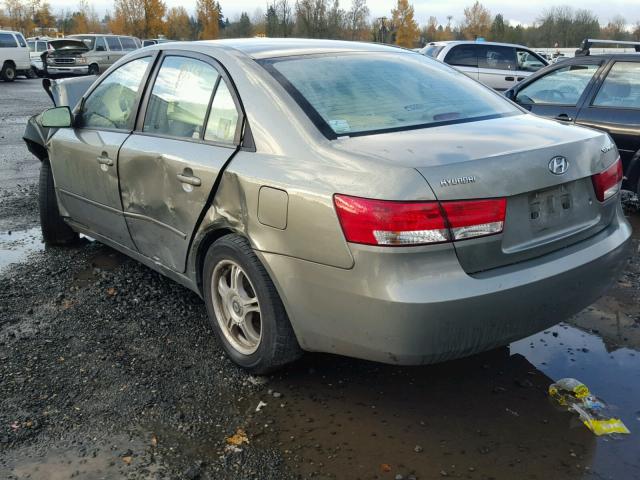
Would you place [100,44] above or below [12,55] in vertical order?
above

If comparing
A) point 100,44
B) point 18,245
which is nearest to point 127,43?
point 100,44

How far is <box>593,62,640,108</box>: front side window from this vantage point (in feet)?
19.6

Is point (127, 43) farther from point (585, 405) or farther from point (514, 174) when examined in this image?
point (585, 405)

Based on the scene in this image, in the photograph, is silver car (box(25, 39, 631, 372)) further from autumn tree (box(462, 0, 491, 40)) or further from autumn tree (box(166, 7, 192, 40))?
autumn tree (box(462, 0, 491, 40))

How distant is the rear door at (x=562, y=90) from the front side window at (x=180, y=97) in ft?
13.2

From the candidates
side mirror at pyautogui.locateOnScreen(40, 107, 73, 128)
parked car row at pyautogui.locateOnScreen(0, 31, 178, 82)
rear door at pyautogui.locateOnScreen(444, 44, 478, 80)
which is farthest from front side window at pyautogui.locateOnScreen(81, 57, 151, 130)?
parked car row at pyautogui.locateOnScreen(0, 31, 178, 82)

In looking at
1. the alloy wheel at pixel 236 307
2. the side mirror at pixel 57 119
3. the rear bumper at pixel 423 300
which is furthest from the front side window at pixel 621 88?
the side mirror at pixel 57 119

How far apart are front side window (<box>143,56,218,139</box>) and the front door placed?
0.22 metres

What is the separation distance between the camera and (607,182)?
303 centimetres

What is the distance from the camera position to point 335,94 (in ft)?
10.3

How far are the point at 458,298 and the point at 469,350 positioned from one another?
0.27 metres

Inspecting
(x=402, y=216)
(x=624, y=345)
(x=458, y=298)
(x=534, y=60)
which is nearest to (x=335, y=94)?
(x=402, y=216)

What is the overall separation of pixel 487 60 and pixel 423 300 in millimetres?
13071

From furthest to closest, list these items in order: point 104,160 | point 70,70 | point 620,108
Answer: point 70,70 < point 620,108 < point 104,160
